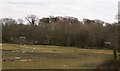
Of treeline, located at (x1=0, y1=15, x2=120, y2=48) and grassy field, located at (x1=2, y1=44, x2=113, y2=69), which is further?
treeline, located at (x1=0, y1=15, x2=120, y2=48)

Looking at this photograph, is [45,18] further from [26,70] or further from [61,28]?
[26,70]

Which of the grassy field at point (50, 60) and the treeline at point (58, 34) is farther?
the treeline at point (58, 34)

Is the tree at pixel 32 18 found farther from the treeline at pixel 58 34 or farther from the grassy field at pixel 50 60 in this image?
the grassy field at pixel 50 60

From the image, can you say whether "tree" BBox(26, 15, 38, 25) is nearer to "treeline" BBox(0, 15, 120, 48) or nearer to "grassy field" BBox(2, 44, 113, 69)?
"treeline" BBox(0, 15, 120, 48)

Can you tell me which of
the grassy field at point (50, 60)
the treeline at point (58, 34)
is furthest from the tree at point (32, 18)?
the grassy field at point (50, 60)

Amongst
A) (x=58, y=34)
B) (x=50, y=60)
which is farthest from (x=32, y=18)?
(x=50, y=60)

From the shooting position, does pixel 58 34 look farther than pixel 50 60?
Yes

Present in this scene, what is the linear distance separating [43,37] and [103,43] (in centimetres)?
1933

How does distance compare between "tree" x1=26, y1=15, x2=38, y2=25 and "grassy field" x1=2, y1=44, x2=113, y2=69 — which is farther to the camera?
"tree" x1=26, y1=15, x2=38, y2=25

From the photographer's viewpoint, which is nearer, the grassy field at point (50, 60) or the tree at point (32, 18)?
the grassy field at point (50, 60)

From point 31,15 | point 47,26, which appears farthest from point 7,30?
point 31,15

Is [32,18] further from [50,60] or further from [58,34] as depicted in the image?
[50,60]

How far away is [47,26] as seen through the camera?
316ft

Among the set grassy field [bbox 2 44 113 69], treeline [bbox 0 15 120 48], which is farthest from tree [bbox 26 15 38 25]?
grassy field [bbox 2 44 113 69]
